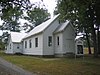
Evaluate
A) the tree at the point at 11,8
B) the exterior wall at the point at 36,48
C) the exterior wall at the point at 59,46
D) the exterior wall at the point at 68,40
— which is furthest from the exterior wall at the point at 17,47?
the tree at the point at 11,8

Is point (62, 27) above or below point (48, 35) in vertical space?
above

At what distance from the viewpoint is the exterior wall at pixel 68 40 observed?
3341 cm

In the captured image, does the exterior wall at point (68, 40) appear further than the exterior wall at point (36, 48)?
No

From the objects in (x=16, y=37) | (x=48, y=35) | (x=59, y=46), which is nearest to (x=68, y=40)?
(x=59, y=46)

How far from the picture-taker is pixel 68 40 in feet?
111

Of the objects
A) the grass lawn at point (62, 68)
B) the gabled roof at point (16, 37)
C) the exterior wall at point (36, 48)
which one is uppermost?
the gabled roof at point (16, 37)

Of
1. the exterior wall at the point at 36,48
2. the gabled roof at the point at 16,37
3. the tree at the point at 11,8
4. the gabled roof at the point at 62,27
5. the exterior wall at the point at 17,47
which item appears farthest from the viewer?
the gabled roof at the point at 16,37

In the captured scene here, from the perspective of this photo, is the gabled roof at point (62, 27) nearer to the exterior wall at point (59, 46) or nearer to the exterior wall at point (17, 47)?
the exterior wall at point (59, 46)

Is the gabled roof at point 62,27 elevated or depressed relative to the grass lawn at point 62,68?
elevated

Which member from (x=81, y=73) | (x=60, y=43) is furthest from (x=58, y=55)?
(x=81, y=73)

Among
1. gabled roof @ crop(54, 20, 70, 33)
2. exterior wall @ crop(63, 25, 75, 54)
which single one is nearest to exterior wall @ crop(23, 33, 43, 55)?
gabled roof @ crop(54, 20, 70, 33)

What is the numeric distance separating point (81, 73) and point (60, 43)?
1850cm

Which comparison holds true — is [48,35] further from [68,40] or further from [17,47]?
[17,47]

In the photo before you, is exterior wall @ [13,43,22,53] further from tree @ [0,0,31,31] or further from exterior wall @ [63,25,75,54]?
tree @ [0,0,31,31]
